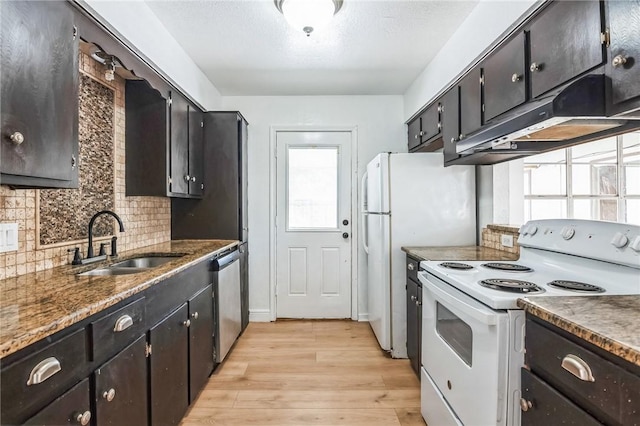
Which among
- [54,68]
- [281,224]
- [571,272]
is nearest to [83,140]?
[54,68]

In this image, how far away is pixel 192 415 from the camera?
6.46 ft

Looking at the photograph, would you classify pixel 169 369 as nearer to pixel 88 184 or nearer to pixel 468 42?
pixel 88 184

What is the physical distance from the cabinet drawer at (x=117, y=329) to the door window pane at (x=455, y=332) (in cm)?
137

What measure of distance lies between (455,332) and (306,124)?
2.73 meters

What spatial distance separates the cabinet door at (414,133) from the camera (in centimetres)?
322

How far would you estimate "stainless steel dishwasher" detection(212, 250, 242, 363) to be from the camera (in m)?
2.45

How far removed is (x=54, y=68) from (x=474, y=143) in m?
1.96

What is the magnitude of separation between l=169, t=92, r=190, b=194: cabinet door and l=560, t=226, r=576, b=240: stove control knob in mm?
2416

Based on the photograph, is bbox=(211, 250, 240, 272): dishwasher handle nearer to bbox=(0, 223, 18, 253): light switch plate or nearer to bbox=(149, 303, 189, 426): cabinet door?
bbox=(149, 303, 189, 426): cabinet door

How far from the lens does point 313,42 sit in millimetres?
2439

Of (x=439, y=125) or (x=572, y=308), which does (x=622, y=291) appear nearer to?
(x=572, y=308)

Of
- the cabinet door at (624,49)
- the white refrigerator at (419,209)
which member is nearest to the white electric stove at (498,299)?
the cabinet door at (624,49)

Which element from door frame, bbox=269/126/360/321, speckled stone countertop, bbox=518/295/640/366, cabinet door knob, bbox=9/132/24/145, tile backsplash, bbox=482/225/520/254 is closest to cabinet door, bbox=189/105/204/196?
door frame, bbox=269/126/360/321

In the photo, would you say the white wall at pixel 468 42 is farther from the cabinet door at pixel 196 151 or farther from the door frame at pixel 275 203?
the cabinet door at pixel 196 151
